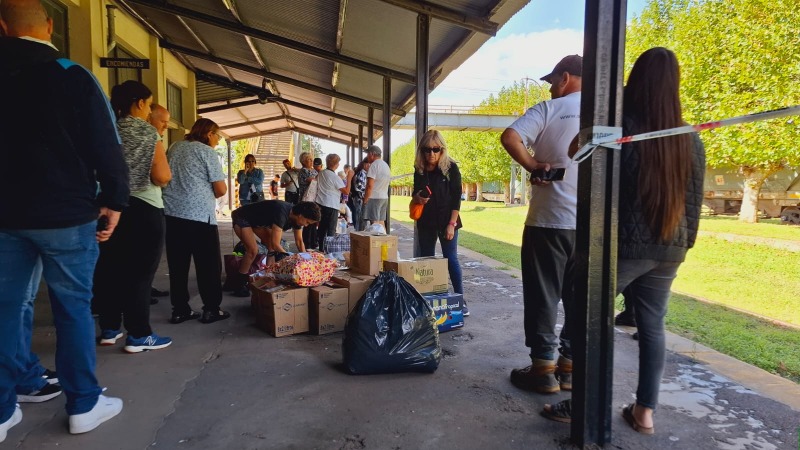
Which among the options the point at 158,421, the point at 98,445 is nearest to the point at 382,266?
the point at 158,421

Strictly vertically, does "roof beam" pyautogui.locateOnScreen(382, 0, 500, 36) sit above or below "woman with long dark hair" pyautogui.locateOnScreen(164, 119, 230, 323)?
above

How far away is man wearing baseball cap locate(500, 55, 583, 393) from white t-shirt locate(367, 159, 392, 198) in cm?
479

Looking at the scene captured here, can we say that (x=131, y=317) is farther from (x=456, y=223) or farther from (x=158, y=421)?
(x=456, y=223)

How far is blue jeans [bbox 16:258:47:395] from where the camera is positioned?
91.0 inches

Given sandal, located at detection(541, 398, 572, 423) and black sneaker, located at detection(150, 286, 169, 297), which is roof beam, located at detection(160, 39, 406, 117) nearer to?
black sneaker, located at detection(150, 286, 169, 297)

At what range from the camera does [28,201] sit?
2080 millimetres

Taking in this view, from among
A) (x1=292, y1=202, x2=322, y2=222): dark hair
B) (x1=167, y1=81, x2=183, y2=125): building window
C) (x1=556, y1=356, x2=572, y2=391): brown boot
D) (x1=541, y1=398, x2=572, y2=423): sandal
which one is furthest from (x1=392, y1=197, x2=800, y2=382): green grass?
(x1=167, y1=81, x2=183, y2=125): building window

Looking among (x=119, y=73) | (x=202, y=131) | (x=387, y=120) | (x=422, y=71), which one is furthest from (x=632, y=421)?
(x=119, y=73)

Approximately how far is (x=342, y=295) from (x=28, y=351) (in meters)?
2.02

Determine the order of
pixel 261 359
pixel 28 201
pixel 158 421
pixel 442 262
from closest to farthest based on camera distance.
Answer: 1. pixel 28 201
2. pixel 158 421
3. pixel 261 359
4. pixel 442 262

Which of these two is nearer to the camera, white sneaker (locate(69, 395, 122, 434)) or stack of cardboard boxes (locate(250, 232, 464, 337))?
white sneaker (locate(69, 395, 122, 434))

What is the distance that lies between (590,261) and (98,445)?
7.64 feet

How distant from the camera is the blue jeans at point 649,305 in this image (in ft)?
7.33

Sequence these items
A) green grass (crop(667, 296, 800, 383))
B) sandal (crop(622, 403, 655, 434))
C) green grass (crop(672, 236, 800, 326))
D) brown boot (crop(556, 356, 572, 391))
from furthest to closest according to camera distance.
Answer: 1. green grass (crop(672, 236, 800, 326))
2. green grass (crop(667, 296, 800, 383))
3. brown boot (crop(556, 356, 572, 391))
4. sandal (crop(622, 403, 655, 434))
